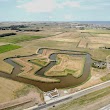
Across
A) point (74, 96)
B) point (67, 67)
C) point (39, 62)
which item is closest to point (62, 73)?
point (67, 67)

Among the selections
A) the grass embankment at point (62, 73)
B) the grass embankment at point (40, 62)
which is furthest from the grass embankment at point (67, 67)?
the grass embankment at point (40, 62)

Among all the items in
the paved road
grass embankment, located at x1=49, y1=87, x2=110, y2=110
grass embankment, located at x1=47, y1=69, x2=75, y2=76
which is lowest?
grass embankment, located at x1=49, y1=87, x2=110, y2=110

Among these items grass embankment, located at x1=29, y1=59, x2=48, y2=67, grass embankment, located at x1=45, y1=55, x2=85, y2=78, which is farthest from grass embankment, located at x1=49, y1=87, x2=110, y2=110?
grass embankment, located at x1=29, y1=59, x2=48, y2=67

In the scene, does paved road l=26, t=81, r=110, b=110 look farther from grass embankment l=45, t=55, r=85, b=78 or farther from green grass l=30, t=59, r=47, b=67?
green grass l=30, t=59, r=47, b=67

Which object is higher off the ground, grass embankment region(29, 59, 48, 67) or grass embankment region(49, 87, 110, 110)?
grass embankment region(29, 59, 48, 67)

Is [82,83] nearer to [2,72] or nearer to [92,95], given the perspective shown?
[92,95]

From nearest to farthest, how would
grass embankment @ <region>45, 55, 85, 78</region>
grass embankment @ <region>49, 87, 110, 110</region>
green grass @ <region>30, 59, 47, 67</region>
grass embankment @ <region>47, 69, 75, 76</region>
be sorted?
1. grass embankment @ <region>49, 87, 110, 110</region>
2. grass embankment @ <region>47, 69, 75, 76</region>
3. grass embankment @ <region>45, 55, 85, 78</region>
4. green grass @ <region>30, 59, 47, 67</region>

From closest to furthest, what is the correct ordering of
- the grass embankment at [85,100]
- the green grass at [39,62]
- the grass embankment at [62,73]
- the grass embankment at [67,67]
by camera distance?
1. the grass embankment at [85,100]
2. the grass embankment at [62,73]
3. the grass embankment at [67,67]
4. the green grass at [39,62]

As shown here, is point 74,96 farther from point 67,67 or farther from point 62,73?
point 67,67

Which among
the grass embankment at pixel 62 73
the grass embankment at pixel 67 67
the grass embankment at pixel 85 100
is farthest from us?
the grass embankment at pixel 67 67

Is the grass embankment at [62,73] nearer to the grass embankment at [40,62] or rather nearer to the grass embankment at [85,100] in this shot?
the grass embankment at [40,62]
